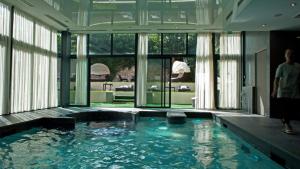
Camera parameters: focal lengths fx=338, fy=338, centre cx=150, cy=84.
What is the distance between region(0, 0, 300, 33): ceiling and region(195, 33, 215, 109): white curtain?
1.93 feet

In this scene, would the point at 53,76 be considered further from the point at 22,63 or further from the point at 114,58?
the point at 114,58

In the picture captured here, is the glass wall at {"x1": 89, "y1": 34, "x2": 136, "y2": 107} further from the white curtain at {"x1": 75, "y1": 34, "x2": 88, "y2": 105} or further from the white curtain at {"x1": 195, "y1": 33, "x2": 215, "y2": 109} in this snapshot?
the white curtain at {"x1": 195, "y1": 33, "x2": 215, "y2": 109}

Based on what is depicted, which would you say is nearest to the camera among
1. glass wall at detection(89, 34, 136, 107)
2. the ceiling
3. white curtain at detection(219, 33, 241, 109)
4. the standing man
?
the standing man

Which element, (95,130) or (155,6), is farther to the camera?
(155,6)

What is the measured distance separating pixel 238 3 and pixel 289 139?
338 centimetres

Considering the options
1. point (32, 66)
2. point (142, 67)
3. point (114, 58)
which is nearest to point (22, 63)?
point (32, 66)

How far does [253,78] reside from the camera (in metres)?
11.3

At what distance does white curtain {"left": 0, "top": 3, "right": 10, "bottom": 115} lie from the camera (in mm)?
8742

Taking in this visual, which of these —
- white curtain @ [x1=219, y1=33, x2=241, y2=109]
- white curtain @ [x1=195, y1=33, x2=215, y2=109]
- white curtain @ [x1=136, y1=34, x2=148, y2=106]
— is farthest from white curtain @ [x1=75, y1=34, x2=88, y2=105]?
white curtain @ [x1=219, y1=33, x2=241, y2=109]

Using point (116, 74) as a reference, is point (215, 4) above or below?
above

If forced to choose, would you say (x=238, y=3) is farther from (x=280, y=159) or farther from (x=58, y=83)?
(x=58, y=83)

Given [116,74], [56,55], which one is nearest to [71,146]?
[56,55]

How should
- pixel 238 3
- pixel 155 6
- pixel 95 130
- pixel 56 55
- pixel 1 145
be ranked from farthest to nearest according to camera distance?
pixel 56 55
pixel 155 6
pixel 95 130
pixel 238 3
pixel 1 145

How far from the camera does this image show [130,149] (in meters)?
6.25
